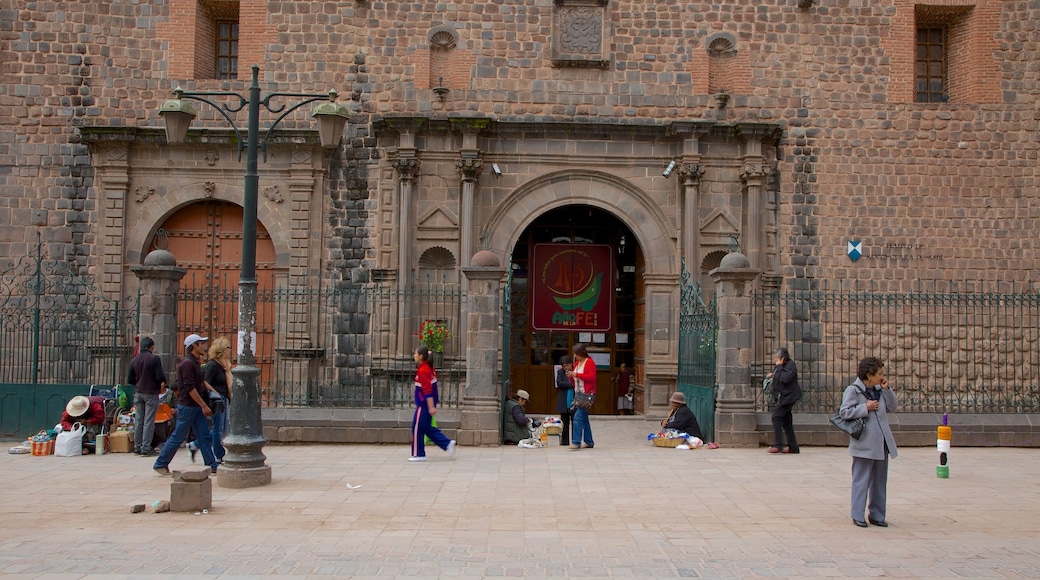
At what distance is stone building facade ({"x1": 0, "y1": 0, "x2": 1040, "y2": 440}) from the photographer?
1661cm

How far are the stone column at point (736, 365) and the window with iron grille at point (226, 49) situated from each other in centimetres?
1032

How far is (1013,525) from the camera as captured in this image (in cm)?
798

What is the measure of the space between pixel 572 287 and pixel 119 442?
28.4 ft

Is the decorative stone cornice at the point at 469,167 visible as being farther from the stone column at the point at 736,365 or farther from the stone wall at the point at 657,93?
the stone column at the point at 736,365

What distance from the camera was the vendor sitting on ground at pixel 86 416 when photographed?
1209cm

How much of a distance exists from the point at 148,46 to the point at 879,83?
44.6ft

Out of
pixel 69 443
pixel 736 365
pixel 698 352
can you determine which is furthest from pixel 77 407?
pixel 736 365

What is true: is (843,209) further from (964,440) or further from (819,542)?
(819,542)

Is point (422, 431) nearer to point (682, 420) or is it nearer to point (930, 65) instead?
point (682, 420)

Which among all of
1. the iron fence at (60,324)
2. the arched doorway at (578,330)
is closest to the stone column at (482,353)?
the arched doorway at (578,330)

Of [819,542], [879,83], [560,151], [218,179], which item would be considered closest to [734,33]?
[879,83]

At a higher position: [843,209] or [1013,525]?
[843,209]

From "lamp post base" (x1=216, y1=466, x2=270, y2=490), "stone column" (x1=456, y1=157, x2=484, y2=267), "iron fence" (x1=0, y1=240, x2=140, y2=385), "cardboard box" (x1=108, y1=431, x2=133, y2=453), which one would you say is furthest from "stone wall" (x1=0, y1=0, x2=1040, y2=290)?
"lamp post base" (x1=216, y1=466, x2=270, y2=490)

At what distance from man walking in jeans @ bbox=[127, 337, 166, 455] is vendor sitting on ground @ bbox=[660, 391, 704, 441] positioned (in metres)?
6.99
